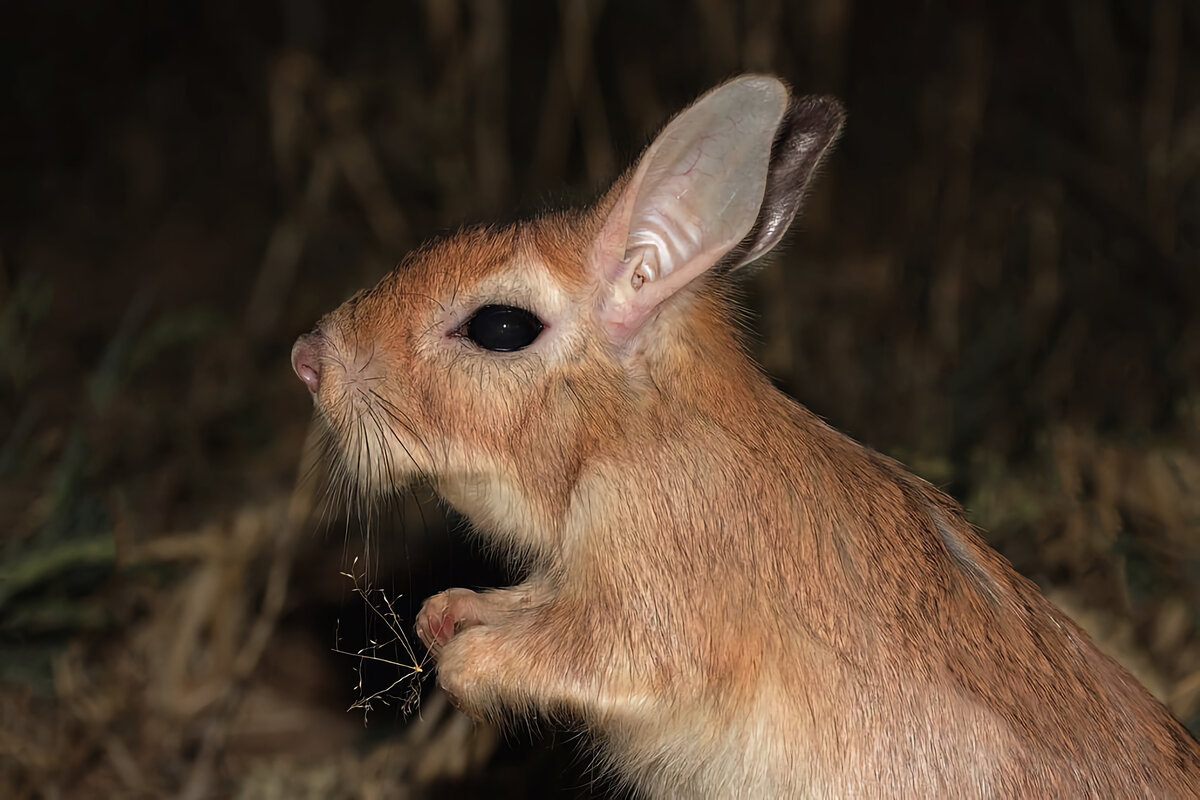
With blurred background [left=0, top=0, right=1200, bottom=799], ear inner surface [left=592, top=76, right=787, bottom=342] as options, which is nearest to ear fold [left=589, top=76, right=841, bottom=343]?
ear inner surface [left=592, top=76, right=787, bottom=342]

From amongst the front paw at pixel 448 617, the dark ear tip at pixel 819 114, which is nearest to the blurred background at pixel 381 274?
the front paw at pixel 448 617

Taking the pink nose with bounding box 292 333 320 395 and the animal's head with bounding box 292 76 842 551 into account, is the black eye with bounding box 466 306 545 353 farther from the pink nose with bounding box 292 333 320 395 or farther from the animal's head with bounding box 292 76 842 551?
the pink nose with bounding box 292 333 320 395

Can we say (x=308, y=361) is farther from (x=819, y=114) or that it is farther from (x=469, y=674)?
(x=819, y=114)

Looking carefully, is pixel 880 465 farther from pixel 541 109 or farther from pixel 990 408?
pixel 541 109

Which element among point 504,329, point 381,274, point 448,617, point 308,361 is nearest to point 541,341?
point 504,329

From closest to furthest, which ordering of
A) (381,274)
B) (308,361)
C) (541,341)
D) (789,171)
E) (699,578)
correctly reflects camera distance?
1. (699,578)
2. (541,341)
3. (308,361)
4. (789,171)
5. (381,274)

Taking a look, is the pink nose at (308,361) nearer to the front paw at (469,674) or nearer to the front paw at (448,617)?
the front paw at (448,617)
